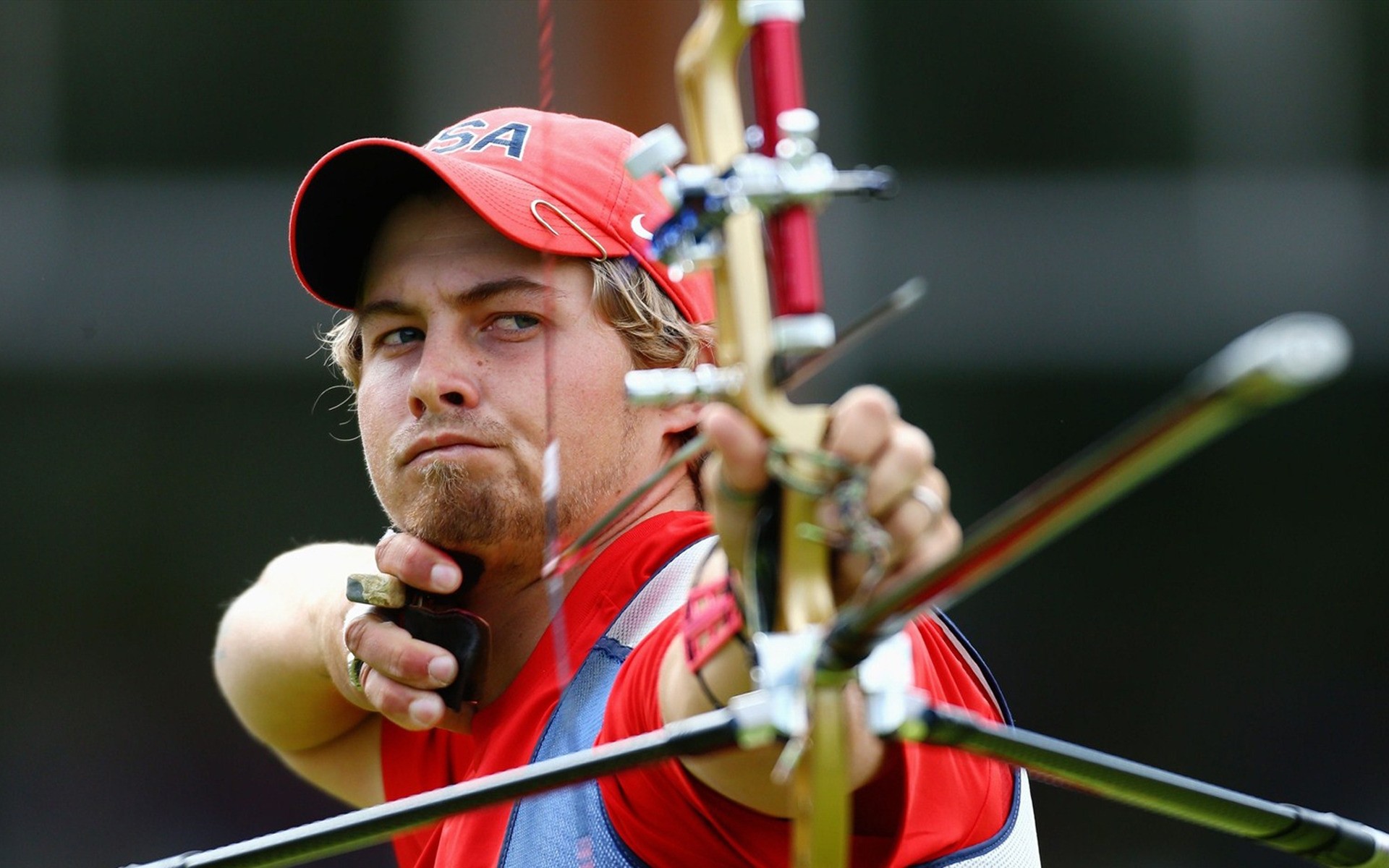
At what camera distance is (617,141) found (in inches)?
69.5

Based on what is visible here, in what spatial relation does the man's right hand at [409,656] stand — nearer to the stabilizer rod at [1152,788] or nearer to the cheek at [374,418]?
the cheek at [374,418]

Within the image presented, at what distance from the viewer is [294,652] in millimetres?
2135

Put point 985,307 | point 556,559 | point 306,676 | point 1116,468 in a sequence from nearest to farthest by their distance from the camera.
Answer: point 1116,468
point 556,559
point 306,676
point 985,307

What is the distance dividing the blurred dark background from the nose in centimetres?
200

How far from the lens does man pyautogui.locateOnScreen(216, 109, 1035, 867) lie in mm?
1192

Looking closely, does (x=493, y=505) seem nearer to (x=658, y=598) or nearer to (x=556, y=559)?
(x=658, y=598)

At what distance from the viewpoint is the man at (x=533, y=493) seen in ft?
3.91

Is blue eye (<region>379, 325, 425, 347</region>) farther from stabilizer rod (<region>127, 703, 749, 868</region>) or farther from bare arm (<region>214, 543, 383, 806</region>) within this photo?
stabilizer rod (<region>127, 703, 749, 868</region>)

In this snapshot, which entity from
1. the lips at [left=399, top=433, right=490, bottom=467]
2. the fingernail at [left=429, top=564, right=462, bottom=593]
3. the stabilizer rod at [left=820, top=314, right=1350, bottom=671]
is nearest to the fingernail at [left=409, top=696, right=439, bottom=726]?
the fingernail at [left=429, top=564, right=462, bottom=593]

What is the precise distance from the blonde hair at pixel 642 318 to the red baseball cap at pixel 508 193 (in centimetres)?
2

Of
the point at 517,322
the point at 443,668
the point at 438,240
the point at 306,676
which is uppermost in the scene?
the point at 438,240

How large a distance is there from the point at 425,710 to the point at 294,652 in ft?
2.13

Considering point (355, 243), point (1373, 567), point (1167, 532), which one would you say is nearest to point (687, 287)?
point (355, 243)

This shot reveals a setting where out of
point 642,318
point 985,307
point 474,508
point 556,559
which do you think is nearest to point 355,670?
point 474,508
